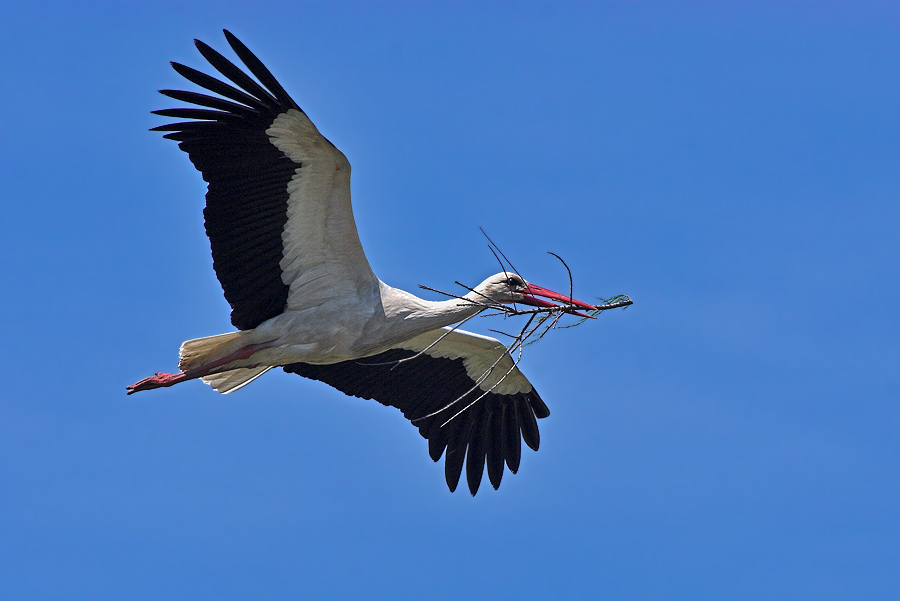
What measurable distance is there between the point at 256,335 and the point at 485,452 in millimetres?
3098

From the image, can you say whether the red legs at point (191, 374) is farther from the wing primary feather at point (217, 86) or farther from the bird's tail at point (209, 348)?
the wing primary feather at point (217, 86)

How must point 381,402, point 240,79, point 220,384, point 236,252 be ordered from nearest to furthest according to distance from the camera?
point 240,79, point 236,252, point 220,384, point 381,402

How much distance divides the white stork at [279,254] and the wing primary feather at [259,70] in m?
0.01

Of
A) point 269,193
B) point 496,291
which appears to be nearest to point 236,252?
point 269,193

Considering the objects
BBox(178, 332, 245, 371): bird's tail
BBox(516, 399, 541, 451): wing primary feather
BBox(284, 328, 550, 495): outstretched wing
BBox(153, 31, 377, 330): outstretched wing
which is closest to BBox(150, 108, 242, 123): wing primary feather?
BBox(153, 31, 377, 330): outstretched wing

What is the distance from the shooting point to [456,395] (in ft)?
40.8

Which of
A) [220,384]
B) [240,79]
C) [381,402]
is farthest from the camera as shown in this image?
[381,402]

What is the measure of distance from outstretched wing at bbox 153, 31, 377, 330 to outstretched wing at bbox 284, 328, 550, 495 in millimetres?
1576

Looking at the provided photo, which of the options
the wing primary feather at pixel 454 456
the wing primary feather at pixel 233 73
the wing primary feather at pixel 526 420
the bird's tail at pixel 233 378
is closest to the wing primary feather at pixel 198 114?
the wing primary feather at pixel 233 73

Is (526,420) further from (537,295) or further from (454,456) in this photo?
(537,295)

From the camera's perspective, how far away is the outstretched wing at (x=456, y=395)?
12109mm

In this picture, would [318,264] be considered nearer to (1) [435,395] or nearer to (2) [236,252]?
(2) [236,252]

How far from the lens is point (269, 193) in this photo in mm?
10133

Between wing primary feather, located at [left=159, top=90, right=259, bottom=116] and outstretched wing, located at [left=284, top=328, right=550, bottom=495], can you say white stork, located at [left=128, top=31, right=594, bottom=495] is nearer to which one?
wing primary feather, located at [left=159, top=90, right=259, bottom=116]
